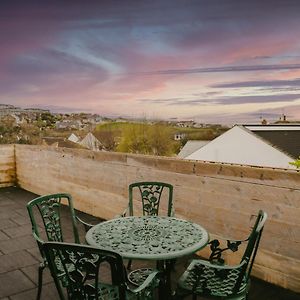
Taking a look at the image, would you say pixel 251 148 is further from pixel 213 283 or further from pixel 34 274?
pixel 213 283

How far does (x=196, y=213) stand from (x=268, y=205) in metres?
0.89

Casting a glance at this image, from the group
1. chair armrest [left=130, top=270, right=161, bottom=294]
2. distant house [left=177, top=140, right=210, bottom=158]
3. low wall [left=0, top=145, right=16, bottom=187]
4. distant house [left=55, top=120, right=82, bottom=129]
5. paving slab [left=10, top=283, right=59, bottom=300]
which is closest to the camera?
chair armrest [left=130, top=270, right=161, bottom=294]

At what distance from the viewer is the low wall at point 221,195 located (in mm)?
2996

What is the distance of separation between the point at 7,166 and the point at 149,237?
650 cm

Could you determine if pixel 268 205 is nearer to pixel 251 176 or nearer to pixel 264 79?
pixel 251 176

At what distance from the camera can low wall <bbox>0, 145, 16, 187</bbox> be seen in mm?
7945

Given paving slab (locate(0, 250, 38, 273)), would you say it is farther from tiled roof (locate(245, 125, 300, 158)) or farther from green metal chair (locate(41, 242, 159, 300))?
tiled roof (locate(245, 125, 300, 158))

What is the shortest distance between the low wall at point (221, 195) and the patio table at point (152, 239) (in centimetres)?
87

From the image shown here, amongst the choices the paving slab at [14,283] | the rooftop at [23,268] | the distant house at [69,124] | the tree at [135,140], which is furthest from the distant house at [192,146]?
the paving slab at [14,283]

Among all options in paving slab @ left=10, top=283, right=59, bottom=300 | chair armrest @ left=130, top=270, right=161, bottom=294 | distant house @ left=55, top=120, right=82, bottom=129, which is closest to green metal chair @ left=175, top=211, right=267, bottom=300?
chair armrest @ left=130, top=270, right=161, bottom=294

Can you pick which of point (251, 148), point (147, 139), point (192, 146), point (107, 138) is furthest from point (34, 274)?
point (251, 148)

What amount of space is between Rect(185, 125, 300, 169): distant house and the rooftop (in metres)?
25.4

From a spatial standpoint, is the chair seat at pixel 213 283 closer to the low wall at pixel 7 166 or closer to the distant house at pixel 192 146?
the low wall at pixel 7 166

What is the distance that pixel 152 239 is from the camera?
237 centimetres
